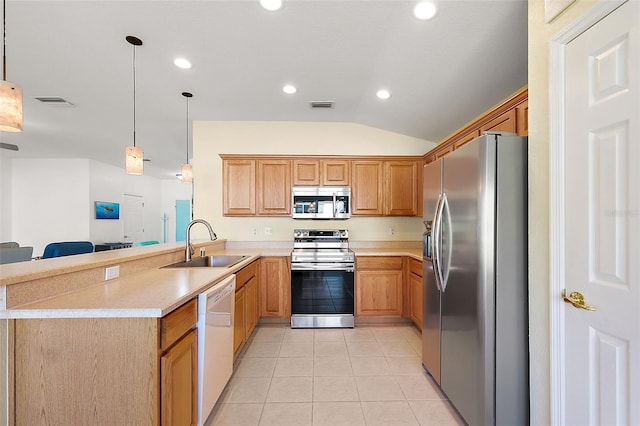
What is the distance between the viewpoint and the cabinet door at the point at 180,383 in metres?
1.24

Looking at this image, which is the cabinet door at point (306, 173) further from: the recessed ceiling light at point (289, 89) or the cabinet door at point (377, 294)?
the cabinet door at point (377, 294)

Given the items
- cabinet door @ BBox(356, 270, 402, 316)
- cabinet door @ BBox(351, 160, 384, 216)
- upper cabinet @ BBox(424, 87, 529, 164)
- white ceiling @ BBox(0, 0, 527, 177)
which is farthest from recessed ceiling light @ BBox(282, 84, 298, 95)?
cabinet door @ BBox(356, 270, 402, 316)

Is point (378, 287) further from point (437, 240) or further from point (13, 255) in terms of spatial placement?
point (13, 255)

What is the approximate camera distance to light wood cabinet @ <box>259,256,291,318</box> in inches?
135

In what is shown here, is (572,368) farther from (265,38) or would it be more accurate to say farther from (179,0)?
(179,0)

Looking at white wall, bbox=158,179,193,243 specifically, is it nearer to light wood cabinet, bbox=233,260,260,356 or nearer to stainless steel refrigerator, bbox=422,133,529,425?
light wood cabinet, bbox=233,260,260,356

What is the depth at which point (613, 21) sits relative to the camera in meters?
1.11

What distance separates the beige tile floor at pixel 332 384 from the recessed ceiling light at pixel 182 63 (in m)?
2.87

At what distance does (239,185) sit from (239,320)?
1.88m

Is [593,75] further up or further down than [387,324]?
further up

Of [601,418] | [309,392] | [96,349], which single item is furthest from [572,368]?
[96,349]

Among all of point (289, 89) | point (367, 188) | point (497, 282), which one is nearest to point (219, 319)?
point (497, 282)

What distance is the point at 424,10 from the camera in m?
1.94

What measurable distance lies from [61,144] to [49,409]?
618cm
